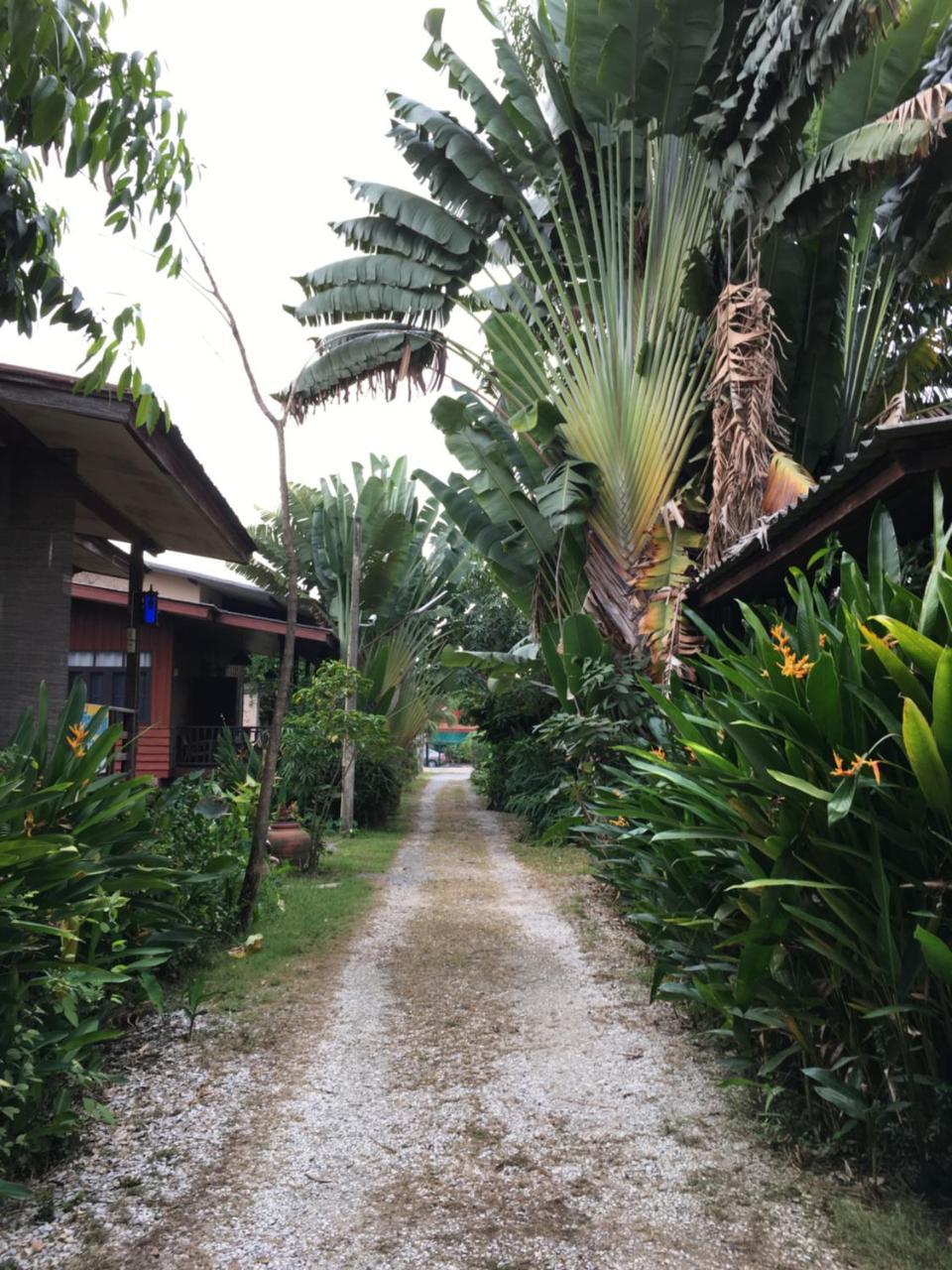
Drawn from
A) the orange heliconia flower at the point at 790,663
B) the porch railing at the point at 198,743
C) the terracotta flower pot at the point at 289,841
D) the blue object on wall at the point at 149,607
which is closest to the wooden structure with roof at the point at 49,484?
the blue object on wall at the point at 149,607

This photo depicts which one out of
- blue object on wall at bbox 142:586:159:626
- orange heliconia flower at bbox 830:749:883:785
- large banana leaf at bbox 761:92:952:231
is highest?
large banana leaf at bbox 761:92:952:231

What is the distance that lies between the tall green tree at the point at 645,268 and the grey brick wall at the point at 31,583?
13.7 ft

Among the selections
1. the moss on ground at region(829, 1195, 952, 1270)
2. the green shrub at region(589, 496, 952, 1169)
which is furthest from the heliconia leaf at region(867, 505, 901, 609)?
the moss on ground at region(829, 1195, 952, 1270)

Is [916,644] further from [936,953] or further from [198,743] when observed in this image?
[198,743]

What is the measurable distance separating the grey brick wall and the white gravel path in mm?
2857

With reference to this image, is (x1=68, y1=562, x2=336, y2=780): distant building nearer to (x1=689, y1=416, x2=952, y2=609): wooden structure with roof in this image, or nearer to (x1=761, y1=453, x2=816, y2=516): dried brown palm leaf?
(x1=761, y1=453, x2=816, y2=516): dried brown palm leaf

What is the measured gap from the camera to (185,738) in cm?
1609

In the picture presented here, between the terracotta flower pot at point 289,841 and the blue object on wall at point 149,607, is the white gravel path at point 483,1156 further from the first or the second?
the terracotta flower pot at point 289,841

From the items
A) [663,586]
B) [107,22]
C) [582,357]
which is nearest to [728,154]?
[582,357]

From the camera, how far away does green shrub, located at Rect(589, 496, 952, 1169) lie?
2.94m

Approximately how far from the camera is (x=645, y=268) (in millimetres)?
9414

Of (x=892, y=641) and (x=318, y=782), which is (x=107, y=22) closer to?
(x=892, y=641)

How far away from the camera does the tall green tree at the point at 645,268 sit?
7.32 m

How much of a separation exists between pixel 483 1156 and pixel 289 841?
7.45 metres
